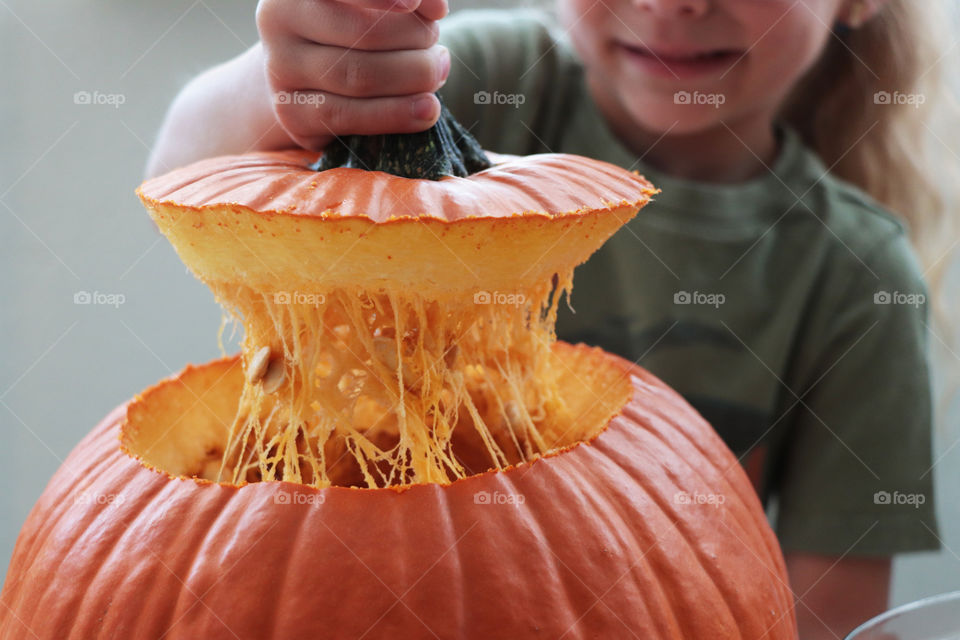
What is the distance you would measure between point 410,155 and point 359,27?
8 centimetres

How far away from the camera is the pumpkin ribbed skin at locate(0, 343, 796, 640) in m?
0.36

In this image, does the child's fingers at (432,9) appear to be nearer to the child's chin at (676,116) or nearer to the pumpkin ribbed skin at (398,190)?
the pumpkin ribbed skin at (398,190)

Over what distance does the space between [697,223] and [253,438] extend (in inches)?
22.8

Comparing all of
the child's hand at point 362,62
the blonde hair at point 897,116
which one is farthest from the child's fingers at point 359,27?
the blonde hair at point 897,116

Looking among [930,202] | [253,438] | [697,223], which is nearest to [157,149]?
[253,438]

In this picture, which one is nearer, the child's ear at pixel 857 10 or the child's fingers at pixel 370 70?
the child's fingers at pixel 370 70

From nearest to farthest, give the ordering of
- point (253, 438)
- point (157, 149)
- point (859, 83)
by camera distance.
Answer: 1. point (253, 438)
2. point (157, 149)
3. point (859, 83)

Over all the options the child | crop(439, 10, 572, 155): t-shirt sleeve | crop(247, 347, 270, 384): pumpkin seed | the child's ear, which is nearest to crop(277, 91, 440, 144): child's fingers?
crop(247, 347, 270, 384): pumpkin seed

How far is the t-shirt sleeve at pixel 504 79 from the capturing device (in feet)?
3.00

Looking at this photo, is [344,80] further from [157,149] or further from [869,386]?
[869,386]

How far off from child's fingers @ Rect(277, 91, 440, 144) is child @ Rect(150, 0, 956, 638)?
0.36 meters

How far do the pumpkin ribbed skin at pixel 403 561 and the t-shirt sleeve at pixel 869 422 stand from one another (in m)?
0.49

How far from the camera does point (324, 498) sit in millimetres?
372

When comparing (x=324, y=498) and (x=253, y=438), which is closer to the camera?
(x=324, y=498)
